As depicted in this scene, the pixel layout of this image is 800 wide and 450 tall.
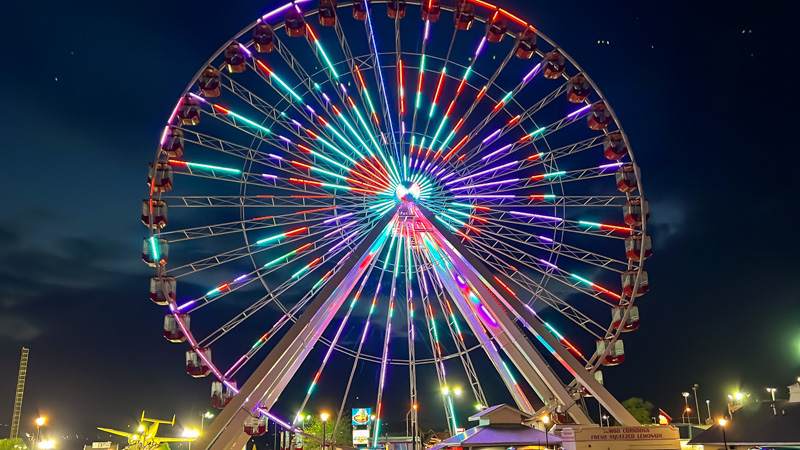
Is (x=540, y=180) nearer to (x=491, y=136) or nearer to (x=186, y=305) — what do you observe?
(x=491, y=136)

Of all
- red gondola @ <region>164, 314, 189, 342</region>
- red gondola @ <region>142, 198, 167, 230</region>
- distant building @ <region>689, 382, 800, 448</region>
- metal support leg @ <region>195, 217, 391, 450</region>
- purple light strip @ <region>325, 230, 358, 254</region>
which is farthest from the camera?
purple light strip @ <region>325, 230, 358, 254</region>

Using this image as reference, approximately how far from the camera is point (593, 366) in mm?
25938

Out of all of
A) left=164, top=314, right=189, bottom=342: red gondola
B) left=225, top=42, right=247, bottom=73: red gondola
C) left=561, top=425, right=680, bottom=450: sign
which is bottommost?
left=561, top=425, right=680, bottom=450: sign

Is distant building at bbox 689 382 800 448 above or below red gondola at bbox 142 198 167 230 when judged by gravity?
below

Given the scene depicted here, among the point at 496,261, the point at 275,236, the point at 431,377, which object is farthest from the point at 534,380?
the point at 431,377

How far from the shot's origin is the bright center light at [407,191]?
25.5 m

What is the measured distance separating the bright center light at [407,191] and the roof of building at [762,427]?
1484 cm

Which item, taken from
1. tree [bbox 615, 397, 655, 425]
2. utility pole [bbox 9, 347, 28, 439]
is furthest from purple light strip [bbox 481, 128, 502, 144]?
utility pole [bbox 9, 347, 28, 439]

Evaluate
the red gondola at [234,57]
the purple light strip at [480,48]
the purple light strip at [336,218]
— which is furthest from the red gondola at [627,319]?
the red gondola at [234,57]

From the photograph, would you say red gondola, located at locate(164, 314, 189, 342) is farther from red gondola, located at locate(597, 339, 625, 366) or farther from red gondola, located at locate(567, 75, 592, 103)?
red gondola, located at locate(567, 75, 592, 103)

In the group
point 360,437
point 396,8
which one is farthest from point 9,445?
point 396,8

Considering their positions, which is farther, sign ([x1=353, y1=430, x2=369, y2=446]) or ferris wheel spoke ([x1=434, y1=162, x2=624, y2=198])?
sign ([x1=353, y1=430, x2=369, y2=446])

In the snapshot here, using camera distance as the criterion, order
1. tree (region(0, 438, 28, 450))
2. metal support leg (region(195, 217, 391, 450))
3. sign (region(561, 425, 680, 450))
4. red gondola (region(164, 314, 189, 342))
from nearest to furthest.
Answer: metal support leg (region(195, 217, 391, 450)), sign (region(561, 425, 680, 450)), red gondola (region(164, 314, 189, 342)), tree (region(0, 438, 28, 450))

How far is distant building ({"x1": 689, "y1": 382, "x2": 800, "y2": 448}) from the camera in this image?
77.5ft
